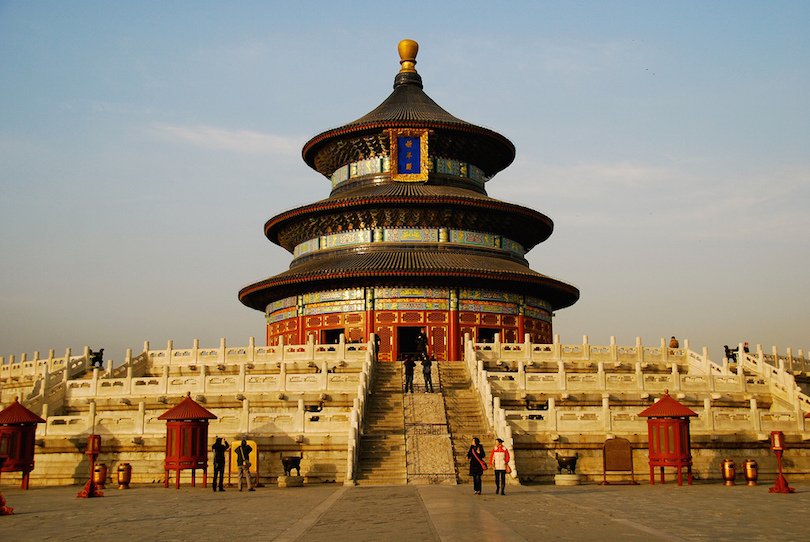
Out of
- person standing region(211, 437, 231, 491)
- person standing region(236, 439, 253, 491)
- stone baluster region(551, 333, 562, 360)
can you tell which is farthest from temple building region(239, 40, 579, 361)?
person standing region(211, 437, 231, 491)

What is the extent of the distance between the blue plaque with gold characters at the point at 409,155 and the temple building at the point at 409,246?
55mm

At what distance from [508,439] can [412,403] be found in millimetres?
5020

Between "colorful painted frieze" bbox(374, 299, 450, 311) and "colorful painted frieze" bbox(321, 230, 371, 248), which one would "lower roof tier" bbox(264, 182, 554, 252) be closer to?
"colorful painted frieze" bbox(321, 230, 371, 248)

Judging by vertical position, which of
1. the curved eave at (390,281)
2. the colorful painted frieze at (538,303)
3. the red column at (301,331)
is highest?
the curved eave at (390,281)

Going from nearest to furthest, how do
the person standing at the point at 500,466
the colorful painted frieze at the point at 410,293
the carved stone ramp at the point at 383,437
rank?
1. the person standing at the point at 500,466
2. the carved stone ramp at the point at 383,437
3. the colorful painted frieze at the point at 410,293

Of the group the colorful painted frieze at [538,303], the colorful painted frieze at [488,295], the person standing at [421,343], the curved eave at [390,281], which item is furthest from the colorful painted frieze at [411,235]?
the colorful painted frieze at [538,303]

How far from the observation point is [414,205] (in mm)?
46969

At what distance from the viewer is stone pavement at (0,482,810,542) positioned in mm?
13664

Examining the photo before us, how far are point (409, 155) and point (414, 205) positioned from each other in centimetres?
461

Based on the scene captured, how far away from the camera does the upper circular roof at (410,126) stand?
50.6 metres

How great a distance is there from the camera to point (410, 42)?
57938 millimetres

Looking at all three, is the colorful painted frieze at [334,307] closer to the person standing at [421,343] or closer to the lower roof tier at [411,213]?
the person standing at [421,343]

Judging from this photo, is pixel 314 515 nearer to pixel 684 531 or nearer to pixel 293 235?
pixel 684 531

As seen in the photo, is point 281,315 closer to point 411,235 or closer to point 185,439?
point 411,235
